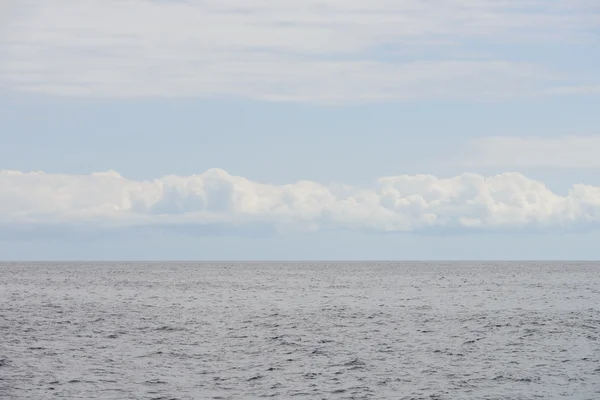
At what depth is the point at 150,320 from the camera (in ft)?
236

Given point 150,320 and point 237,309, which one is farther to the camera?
point 237,309

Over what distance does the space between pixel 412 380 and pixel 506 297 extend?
70278mm

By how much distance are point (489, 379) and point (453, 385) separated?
266cm

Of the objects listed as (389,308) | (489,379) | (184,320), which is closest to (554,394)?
(489,379)

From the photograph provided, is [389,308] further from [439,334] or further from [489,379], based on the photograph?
[489,379]

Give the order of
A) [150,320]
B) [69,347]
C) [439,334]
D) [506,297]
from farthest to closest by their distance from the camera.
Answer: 1. [506,297]
2. [150,320]
3. [439,334]
4. [69,347]

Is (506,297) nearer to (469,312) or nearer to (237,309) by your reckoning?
(469,312)

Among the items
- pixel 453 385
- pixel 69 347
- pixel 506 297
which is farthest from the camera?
pixel 506 297

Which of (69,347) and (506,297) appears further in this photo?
(506,297)

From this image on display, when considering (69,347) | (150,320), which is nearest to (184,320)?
(150,320)

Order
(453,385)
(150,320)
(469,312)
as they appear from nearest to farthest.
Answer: (453,385) < (150,320) < (469,312)

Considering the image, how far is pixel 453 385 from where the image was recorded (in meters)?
38.9

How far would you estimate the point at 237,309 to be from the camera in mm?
86000

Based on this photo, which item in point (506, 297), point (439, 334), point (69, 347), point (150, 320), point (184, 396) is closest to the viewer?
point (184, 396)
